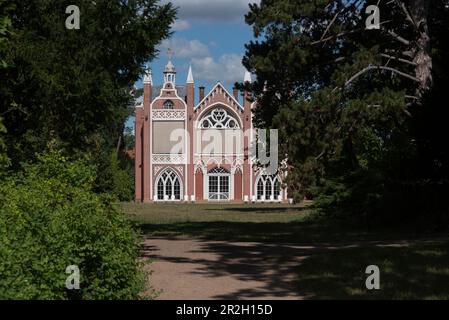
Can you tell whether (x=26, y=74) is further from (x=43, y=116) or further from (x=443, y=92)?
(x=443, y=92)

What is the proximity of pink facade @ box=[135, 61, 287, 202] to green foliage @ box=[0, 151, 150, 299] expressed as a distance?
58041mm

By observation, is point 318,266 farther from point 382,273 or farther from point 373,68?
point 373,68

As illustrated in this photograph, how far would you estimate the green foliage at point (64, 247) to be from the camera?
6.29 meters

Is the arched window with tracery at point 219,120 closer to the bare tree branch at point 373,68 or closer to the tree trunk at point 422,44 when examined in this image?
the bare tree branch at point 373,68

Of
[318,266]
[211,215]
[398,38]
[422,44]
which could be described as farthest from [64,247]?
[211,215]

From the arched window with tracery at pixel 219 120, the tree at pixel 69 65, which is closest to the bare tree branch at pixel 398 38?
the tree at pixel 69 65

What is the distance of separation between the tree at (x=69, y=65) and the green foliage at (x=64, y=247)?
5824mm

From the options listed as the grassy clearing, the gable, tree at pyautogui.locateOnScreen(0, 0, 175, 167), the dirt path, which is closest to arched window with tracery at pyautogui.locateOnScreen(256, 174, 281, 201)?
the gable

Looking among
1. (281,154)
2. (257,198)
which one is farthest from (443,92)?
(257,198)

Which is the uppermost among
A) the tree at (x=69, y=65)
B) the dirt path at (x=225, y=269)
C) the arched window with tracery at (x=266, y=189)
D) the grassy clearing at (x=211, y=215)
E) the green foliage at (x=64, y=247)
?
the tree at (x=69, y=65)

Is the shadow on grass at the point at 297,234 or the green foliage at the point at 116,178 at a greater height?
the green foliage at the point at 116,178

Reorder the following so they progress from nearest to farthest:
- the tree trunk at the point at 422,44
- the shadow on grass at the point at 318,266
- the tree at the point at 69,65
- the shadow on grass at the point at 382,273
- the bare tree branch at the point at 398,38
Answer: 1. the shadow on grass at the point at 382,273
2. the shadow on grass at the point at 318,266
3. the tree at the point at 69,65
4. the tree trunk at the point at 422,44
5. the bare tree branch at the point at 398,38

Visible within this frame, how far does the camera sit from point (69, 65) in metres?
15.2

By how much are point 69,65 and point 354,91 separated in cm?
1244
